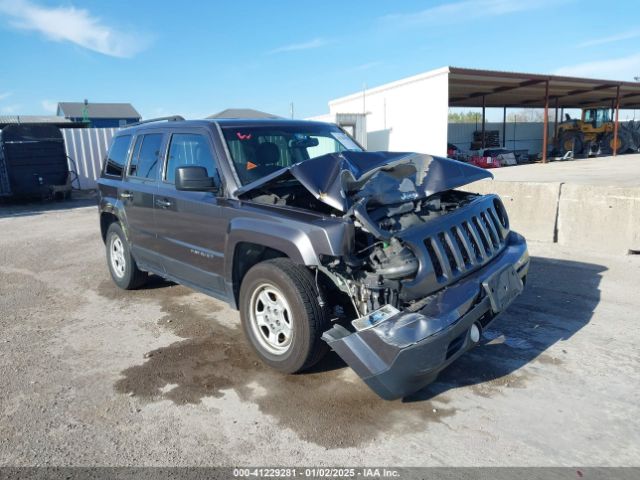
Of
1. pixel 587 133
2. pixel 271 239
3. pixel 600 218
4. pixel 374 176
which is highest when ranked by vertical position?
pixel 587 133

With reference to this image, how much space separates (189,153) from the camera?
475cm

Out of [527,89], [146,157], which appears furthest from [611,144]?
[146,157]

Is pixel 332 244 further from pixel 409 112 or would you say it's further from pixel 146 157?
pixel 409 112

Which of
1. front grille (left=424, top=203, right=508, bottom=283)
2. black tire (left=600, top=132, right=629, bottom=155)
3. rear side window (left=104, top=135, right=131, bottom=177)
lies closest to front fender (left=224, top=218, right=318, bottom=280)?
front grille (left=424, top=203, right=508, bottom=283)

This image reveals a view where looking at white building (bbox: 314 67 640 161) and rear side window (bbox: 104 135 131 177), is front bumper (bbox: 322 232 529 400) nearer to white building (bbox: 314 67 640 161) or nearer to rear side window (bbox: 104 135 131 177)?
rear side window (bbox: 104 135 131 177)

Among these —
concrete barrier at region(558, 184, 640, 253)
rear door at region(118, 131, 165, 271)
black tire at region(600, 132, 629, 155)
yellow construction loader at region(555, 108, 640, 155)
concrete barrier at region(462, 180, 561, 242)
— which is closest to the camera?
rear door at region(118, 131, 165, 271)

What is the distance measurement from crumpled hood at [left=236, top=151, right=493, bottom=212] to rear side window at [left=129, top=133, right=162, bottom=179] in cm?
164

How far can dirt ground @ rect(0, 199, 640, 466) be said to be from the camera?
292 cm

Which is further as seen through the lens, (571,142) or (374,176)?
(571,142)

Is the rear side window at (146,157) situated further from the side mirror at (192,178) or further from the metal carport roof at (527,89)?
the metal carport roof at (527,89)

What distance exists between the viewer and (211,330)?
16.0 ft

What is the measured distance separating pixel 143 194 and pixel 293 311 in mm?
2633

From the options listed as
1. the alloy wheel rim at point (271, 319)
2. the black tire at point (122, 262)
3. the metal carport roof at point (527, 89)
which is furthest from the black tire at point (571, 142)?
the alloy wheel rim at point (271, 319)

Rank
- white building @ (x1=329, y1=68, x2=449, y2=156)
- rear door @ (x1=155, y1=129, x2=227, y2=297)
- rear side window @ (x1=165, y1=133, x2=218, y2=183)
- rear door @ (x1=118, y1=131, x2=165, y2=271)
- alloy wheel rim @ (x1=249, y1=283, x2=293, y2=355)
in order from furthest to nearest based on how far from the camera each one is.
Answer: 1. white building @ (x1=329, y1=68, x2=449, y2=156)
2. rear door @ (x1=118, y1=131, x2=165, y2=271)
3. rear side window @ (x1=165, y1=133, x2=218, y2=183)
4. rear door @ (x1=155, y1=129, x2=227, y2=297)
5. alloy wheel rim @ (x1=249, y1=283, x2=293, y2=355)
